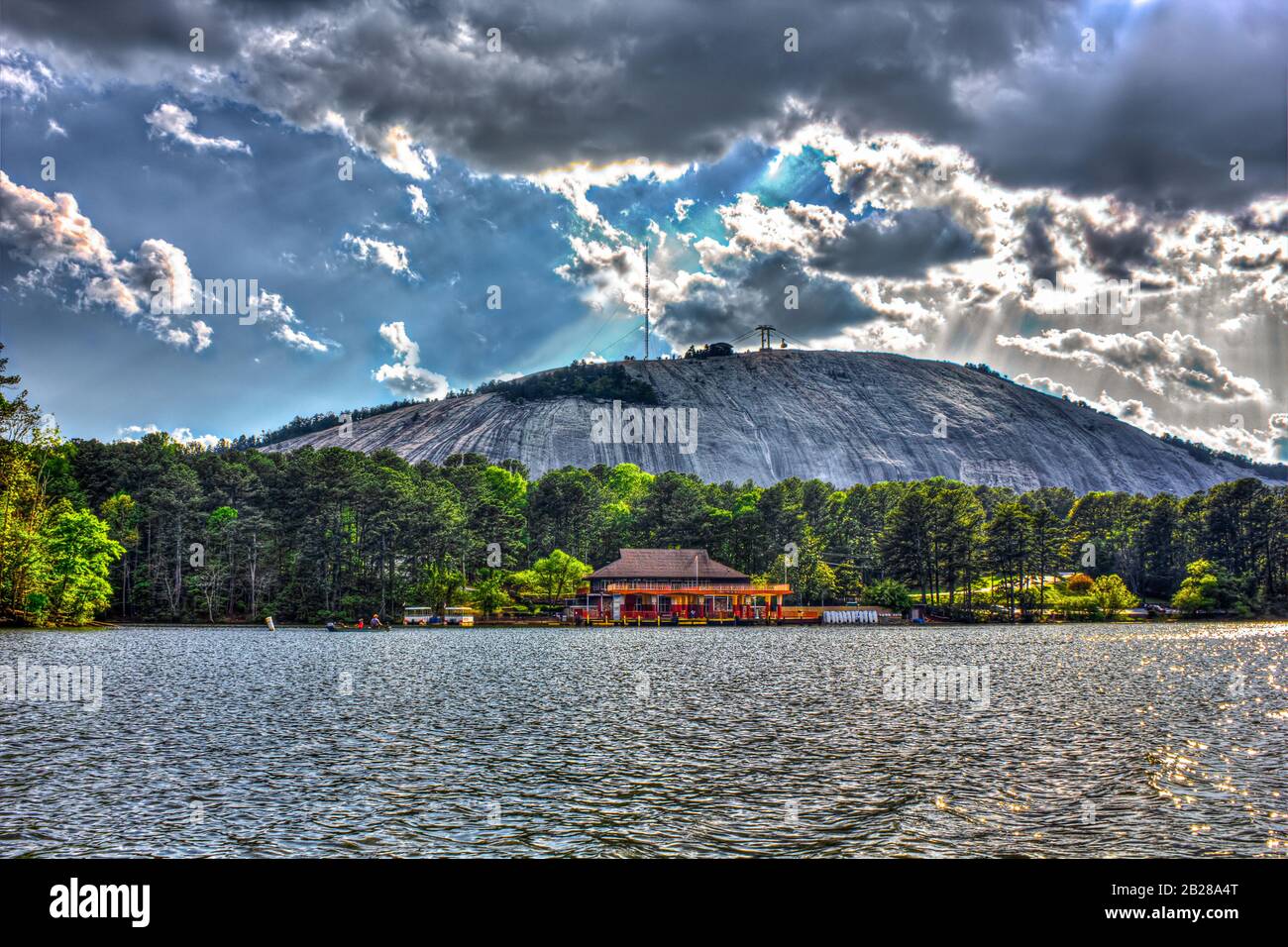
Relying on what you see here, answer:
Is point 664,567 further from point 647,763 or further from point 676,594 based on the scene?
point 647,763

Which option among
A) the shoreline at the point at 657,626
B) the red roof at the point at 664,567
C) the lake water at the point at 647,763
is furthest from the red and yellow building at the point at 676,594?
the lake water at the point at 647,763

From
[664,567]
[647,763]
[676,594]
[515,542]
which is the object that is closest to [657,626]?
[676,594]

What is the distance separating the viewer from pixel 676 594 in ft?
379

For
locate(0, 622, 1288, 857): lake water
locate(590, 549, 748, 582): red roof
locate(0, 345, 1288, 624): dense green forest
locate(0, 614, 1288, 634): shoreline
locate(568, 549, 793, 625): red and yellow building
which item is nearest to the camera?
locate(0, 622, 1288, 857): lake water

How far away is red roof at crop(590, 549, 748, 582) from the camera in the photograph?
11525 centimetres

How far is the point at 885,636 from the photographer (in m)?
86.1

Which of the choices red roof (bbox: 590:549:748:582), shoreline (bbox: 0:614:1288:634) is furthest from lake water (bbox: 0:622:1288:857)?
red roof (bbox: 590:549:748:582)

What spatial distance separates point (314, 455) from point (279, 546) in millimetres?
15912

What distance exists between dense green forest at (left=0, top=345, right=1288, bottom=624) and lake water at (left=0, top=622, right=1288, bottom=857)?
5718cm

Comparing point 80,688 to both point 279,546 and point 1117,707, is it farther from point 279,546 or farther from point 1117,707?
point 279,546

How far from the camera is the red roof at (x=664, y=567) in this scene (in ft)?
378

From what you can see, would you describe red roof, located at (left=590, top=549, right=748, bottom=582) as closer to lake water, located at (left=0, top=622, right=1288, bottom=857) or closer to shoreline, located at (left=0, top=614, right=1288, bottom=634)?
shoreline, located at (left=0, top=614, right=1288, bottom=634)

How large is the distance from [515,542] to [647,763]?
334 feet
